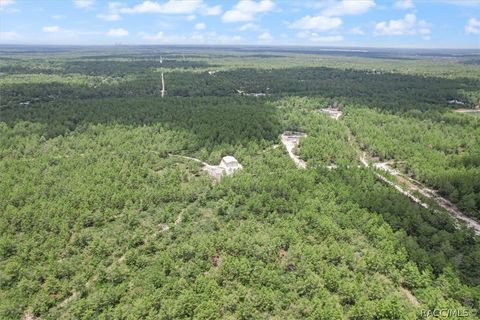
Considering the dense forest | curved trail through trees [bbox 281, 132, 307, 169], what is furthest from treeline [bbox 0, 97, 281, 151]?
curved trail through trees [bbox 281, 132, 307, 169]

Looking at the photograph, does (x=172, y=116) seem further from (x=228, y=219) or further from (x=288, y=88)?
(x=288, y=88)

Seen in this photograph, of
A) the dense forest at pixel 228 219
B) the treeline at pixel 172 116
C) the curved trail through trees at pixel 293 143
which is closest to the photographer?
the dense forest at pixel 228 219

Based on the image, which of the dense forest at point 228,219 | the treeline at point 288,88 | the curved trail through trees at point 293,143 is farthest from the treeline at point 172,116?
the treeline at point 288,88

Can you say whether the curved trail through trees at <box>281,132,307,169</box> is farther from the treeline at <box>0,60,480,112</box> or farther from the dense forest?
the treeline at <box>0,60,480,112</box>

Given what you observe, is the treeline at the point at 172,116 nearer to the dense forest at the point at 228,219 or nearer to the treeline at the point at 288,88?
the dense forest at the point at 228,219

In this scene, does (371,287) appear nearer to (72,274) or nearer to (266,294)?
(266,294)

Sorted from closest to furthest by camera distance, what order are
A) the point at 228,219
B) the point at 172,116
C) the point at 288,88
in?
1. the point at 228,219
2. the point at 172,116
3. the point at 288,88

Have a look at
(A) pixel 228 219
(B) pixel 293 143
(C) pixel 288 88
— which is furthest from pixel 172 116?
(C) pixel 288 88

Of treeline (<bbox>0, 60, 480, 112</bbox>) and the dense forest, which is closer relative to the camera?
the dense forest
